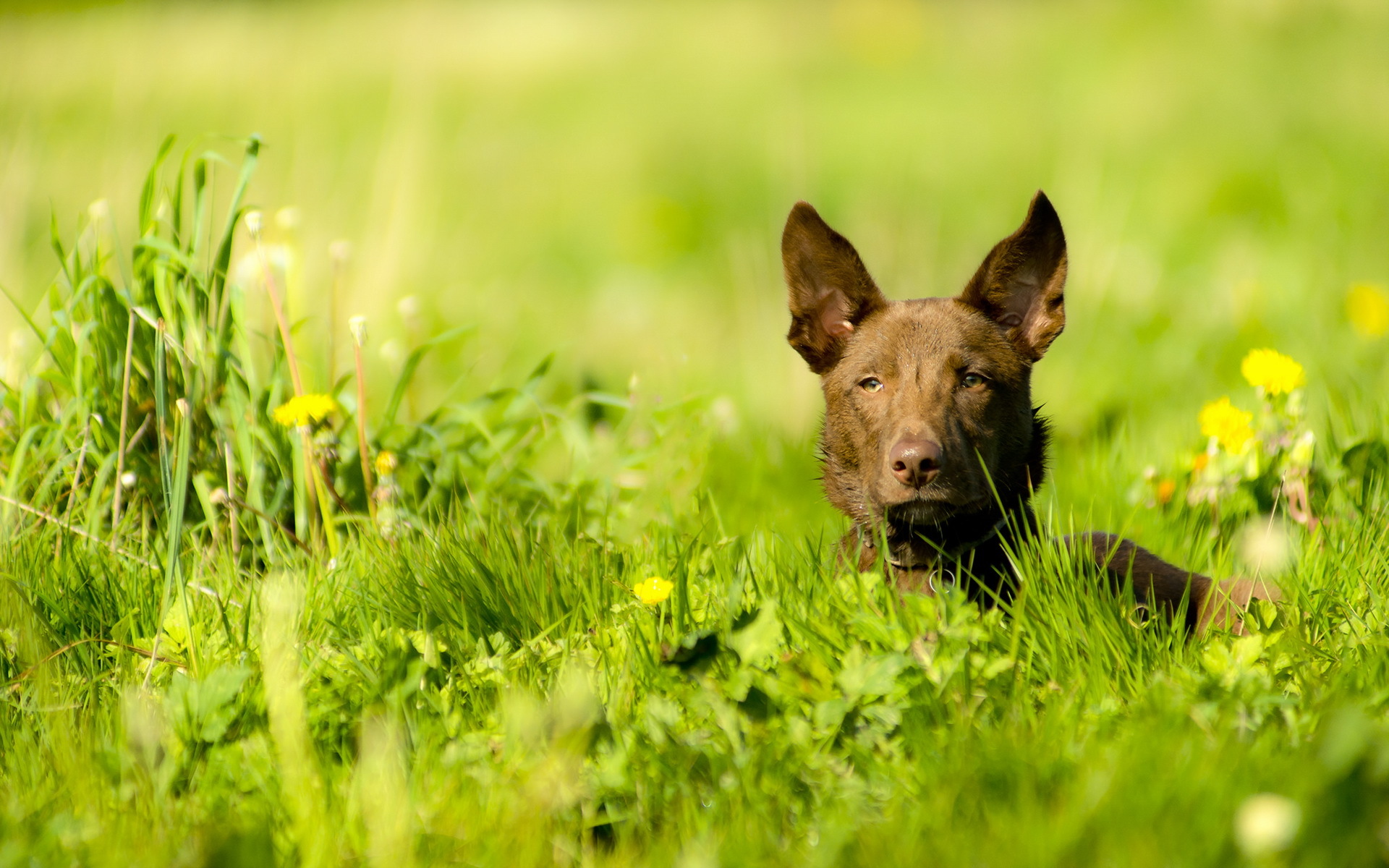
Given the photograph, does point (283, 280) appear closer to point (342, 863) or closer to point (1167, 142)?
point (342, 863)

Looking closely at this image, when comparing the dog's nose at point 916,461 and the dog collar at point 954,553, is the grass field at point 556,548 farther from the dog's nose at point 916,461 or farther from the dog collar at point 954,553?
the dog's nose at point 916,461

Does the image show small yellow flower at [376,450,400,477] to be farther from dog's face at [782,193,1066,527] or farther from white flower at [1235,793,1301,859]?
white flower at [1235,793,1301,859]

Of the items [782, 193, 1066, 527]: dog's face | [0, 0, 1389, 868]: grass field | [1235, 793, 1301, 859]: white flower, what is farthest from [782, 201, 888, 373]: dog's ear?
[1235, 793, 1301, 859]: white flower

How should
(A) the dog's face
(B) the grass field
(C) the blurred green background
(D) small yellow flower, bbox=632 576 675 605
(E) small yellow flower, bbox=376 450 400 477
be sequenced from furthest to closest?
(C) the blurred green background → (E) small yellow flower, bbox=376 450 400 477 → (A) the dog's face → (D) small yellow flower, bbox=632 576 675 605 → (B) the grass field

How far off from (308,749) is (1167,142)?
9630mm

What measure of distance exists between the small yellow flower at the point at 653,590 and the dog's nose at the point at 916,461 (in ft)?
2.21

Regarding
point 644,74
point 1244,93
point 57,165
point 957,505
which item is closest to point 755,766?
point 957,505

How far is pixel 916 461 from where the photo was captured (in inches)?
113

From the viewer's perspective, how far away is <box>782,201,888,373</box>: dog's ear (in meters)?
3.42

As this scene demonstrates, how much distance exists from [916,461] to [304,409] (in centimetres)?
166

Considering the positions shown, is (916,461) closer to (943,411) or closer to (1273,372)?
(943,411)

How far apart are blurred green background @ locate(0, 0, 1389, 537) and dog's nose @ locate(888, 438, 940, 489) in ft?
3.05

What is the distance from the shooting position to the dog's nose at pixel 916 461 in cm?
286

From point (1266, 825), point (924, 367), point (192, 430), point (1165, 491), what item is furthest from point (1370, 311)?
point (192, 430)
